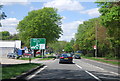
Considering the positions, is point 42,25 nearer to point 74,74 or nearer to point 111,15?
point 111,15

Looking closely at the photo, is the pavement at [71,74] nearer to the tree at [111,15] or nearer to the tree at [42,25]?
the tree at [111,15]

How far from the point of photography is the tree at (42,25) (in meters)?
49.9

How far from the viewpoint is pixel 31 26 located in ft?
165

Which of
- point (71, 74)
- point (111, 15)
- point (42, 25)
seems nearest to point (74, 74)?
point (71, 74)

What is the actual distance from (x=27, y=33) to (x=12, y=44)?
19.4m

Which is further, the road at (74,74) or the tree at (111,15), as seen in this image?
the tree at (111,15)

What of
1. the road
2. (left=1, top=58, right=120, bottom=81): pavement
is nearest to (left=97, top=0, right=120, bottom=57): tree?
(left=1, top=58, right=120, bottom=81): pavement


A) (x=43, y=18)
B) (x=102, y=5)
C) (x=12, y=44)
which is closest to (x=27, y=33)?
(x=43, y=18)

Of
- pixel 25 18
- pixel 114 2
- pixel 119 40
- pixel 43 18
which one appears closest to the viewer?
pixel 114 2

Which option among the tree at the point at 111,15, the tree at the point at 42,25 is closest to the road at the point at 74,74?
the tree at the point at 111,15

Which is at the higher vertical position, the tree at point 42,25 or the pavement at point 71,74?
the tree at point 42,25

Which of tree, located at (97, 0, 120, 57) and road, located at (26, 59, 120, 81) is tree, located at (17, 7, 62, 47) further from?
road, located at (26, 59, 120, 81)

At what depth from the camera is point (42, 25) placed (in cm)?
5028

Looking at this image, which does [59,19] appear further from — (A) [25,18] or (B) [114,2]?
(B) [114,2]
